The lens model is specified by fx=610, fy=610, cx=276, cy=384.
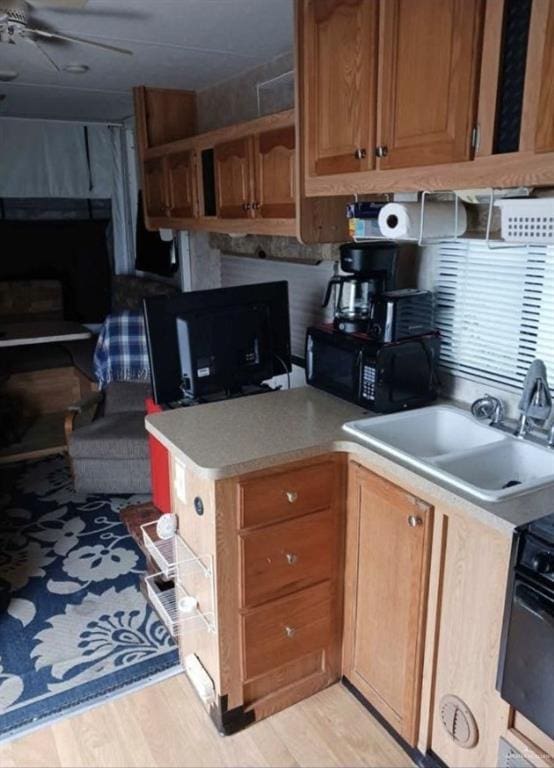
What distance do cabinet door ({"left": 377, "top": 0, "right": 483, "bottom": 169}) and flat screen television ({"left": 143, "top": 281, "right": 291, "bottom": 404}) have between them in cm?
80

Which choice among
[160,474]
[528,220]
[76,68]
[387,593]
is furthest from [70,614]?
[76,68]

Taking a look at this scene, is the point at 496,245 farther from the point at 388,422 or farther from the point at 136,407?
the point at 136,407

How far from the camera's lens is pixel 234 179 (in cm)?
277

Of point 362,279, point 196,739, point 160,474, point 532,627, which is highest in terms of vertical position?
point 362,279

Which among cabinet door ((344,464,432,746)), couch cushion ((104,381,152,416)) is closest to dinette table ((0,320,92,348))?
couch cushion ((104,381,152,416))

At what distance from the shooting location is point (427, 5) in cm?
166

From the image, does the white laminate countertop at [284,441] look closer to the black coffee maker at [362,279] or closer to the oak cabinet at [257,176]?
the black coffee maker at [362,279]

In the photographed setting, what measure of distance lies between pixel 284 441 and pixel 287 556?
1.24ft

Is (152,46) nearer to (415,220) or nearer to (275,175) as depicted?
(275,175)

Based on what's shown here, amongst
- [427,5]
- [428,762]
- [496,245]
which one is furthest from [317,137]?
[428,762]

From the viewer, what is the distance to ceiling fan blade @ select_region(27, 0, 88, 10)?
7.01 feet

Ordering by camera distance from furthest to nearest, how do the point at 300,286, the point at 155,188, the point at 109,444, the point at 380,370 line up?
the point at 155,188 < the point at 109,444 < the point at 300,286 < the point at 380,370

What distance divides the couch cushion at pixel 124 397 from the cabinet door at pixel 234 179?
4.51 feet

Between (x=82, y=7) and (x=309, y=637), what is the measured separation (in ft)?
7.86
